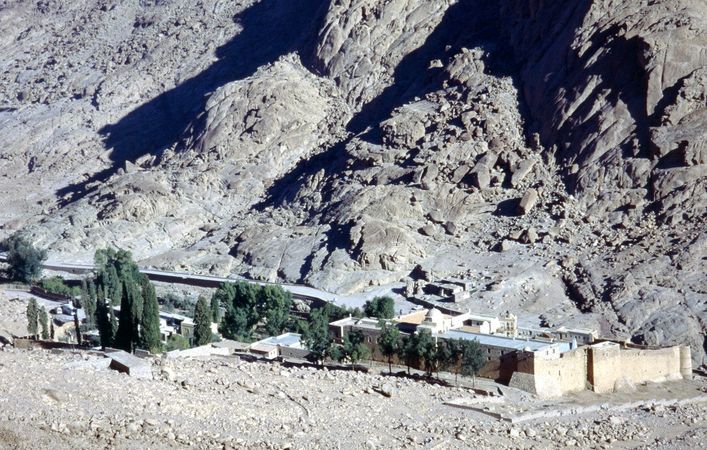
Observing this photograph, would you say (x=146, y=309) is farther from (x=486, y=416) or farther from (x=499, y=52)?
(x=499, y=52)

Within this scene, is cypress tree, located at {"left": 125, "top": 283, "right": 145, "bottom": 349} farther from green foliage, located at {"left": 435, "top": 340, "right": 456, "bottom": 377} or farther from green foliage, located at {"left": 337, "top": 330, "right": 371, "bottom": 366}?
green foliage, located at {"left": 435, "top": 340, "right": 456, "bottom": 377}

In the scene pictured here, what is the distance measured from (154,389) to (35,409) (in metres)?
4.87

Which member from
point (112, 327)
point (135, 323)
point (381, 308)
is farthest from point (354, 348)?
point (381, 308)

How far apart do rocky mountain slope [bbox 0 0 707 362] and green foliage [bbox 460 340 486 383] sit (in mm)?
13725

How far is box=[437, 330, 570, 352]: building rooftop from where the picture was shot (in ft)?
169

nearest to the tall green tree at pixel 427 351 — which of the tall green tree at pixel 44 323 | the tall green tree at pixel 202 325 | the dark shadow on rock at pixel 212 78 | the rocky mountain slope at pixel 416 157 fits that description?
the tall green tree at pixel 202 325

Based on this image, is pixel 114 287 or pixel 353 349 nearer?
pixel 353 349

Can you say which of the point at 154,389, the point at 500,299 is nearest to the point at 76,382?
the point at 154,389

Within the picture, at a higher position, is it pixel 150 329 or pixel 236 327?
pixel 150 329

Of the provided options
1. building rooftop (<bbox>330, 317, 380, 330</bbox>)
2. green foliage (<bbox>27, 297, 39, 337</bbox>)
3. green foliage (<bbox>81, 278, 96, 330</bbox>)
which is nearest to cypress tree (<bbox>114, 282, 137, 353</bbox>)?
green foliage (<bbox>27, 297, 39, 337</bbox>)

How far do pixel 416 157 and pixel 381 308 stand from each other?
69.8 feet

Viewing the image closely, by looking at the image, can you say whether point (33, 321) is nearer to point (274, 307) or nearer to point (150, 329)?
point (150, 329)

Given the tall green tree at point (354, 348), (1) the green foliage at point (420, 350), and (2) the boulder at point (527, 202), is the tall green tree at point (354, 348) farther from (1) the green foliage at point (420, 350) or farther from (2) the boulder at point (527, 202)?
(2) the boulder at point (527, 202)

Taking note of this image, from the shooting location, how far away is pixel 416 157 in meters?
83.1
